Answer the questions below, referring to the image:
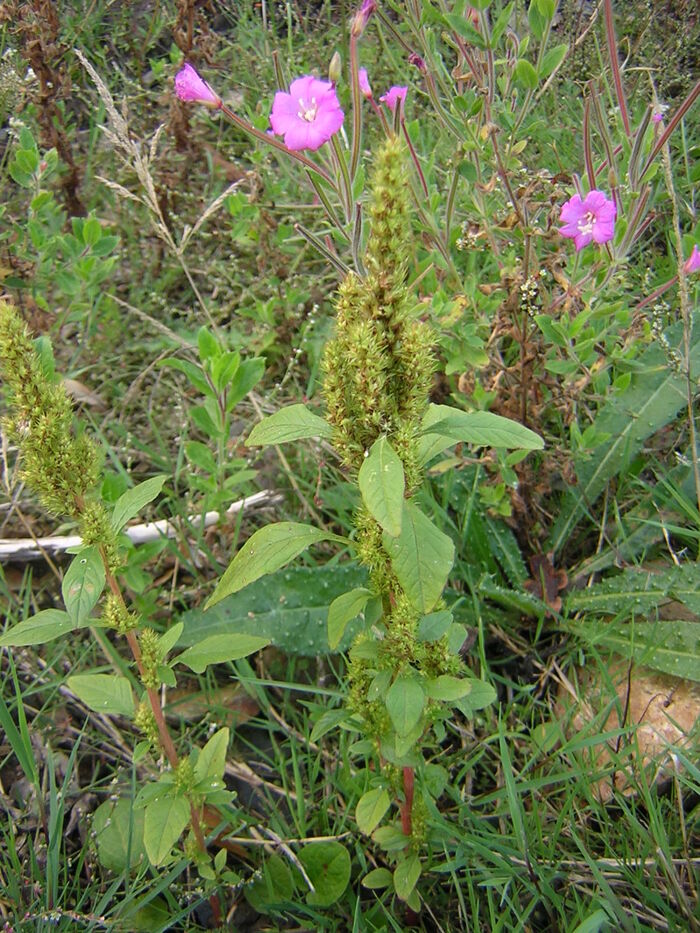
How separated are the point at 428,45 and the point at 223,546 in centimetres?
157

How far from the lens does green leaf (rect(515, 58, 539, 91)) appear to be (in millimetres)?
1852

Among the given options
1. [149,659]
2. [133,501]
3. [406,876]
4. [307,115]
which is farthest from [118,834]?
[307,115]

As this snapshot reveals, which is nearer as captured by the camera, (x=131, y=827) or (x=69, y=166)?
(x=131, y=827)

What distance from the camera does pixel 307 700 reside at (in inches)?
86.9

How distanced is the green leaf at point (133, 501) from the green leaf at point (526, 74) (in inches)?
50.6

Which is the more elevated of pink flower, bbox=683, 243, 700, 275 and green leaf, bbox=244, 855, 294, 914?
pink flower, bbox=683, 243, 700, 275

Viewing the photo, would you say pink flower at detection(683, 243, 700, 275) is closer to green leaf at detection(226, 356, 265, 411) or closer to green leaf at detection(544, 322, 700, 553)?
green leaf at detection(544, 322, 700, 553)

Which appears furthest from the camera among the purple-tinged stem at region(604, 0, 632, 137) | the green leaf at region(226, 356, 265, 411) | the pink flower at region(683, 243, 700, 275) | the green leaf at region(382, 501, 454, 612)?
the green leaf at region(226, 356, 265, 411)

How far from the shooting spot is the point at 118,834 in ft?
6.25

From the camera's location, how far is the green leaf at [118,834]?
185 cm

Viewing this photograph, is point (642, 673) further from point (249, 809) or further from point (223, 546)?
point (223, 546)

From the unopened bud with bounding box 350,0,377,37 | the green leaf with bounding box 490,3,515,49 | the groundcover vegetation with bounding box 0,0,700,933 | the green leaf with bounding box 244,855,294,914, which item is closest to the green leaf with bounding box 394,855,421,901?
the groundcover vegetation with bounding box 0,0,700,933

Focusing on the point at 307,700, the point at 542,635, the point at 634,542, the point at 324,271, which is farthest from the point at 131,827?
the point at 324,271

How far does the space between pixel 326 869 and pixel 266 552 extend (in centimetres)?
84
